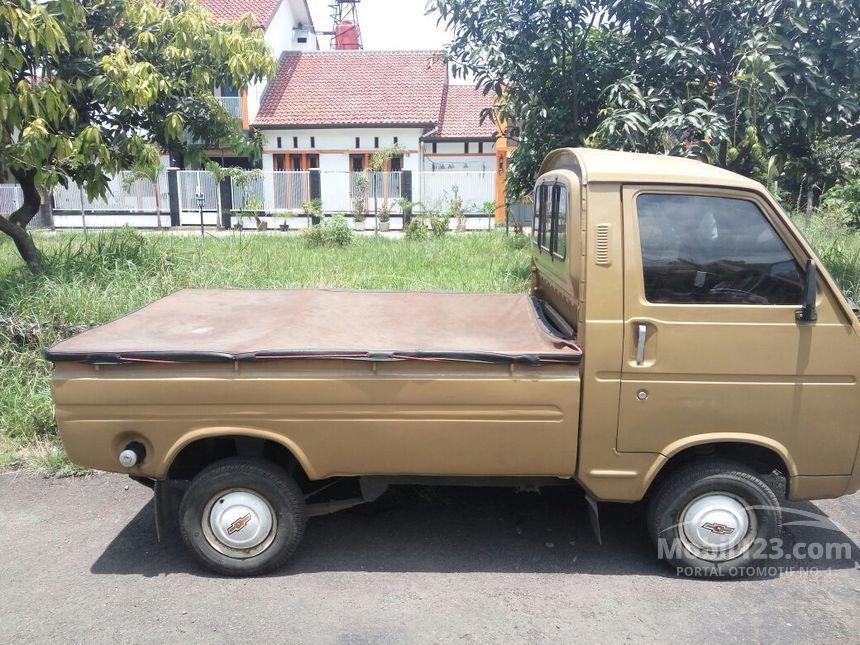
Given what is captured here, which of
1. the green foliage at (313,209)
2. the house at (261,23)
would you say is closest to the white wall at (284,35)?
the house at (261,23)

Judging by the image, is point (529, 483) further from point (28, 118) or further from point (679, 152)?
point (28, 118)

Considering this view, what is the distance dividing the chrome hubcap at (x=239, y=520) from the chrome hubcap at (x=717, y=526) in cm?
206

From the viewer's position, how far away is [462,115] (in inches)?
1021

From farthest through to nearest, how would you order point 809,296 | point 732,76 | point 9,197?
point 9,197 < point 732,76 < point 809,296

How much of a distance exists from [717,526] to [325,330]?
2.23m

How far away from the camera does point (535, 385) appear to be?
10.7ft

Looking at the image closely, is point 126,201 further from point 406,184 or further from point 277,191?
point 406,184

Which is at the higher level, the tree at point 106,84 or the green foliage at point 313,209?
the tree at point 106,84

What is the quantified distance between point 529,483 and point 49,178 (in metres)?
5.57

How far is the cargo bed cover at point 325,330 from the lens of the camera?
3260 mm

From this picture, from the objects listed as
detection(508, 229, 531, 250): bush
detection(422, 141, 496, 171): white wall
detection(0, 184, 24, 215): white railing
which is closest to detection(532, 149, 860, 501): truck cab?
detection(508, 229, 531, 250): bush

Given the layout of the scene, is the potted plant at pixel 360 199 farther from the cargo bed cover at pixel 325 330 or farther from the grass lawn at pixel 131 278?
the cargo bed cover at pixel 325 330

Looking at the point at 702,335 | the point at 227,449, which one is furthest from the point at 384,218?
the point at 702,335

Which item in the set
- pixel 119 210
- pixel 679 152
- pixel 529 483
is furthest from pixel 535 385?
pixel 119 210
